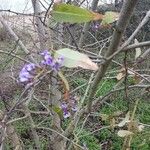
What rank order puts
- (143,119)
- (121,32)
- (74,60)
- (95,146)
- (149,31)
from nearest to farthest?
1. (74,60)
2. (121,32)
3. (95,146)
4. (143,119)
5. (149,31)

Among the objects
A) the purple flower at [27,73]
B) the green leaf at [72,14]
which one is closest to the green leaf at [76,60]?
the green leaf at [72,14]

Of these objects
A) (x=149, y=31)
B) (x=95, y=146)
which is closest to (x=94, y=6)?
(x=95, y=146)

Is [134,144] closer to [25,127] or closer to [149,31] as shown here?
[25,127]

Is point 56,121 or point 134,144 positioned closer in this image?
point 56,121

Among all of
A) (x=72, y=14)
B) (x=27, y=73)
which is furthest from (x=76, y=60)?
(x=27, y=73)

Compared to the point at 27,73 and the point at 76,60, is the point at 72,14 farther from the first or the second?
the point at 27,73

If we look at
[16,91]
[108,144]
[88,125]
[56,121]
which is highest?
[56,121]
